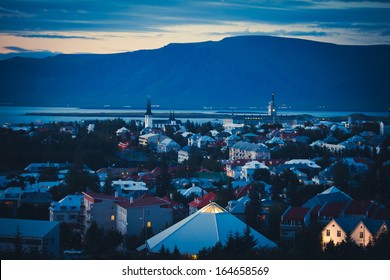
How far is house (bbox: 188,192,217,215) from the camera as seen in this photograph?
386 inches

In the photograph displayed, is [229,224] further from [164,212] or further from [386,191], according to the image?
[386,191]

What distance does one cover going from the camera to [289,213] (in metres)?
8.91

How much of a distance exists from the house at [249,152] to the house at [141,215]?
11178 millimetres

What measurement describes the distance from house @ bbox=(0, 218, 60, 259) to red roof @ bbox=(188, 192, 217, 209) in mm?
2936

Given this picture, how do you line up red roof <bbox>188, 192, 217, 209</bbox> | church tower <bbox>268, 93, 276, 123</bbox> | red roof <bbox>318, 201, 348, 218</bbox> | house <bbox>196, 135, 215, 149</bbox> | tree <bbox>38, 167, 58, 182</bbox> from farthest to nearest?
church tower <bbox>268, 93, 276, 123</bbox> < house <bbox>196, 135, 215, 149</bbox> < tree <bbox>38, 167, 58, 182</bbox> < red roof <bbox>188, 192, 217, 209</bbox> < red roof <bbox>318, 201, 348, 218</bbox>

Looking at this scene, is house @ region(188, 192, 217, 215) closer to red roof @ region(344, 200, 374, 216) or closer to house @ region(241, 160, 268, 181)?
red roof @ region(344, 200, 374, 216)

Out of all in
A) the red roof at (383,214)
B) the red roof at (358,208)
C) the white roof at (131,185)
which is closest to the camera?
the red roof at (383,214)

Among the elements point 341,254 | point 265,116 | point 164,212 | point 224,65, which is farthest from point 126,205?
point 265,116

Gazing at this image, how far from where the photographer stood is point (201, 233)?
7.03m

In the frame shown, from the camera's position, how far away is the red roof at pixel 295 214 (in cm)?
875

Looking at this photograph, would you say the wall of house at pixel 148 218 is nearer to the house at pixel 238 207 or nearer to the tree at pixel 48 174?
the house at pixel 238 207

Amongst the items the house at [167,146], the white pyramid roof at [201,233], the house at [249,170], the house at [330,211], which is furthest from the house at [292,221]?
the house at [167,146]

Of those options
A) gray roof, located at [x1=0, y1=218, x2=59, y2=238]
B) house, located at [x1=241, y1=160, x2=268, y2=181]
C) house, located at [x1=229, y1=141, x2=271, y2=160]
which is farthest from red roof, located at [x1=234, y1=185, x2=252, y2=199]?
house, located at [x1=229, y1=141, x2=271, y2=160]

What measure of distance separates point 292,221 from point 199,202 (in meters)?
1.68
